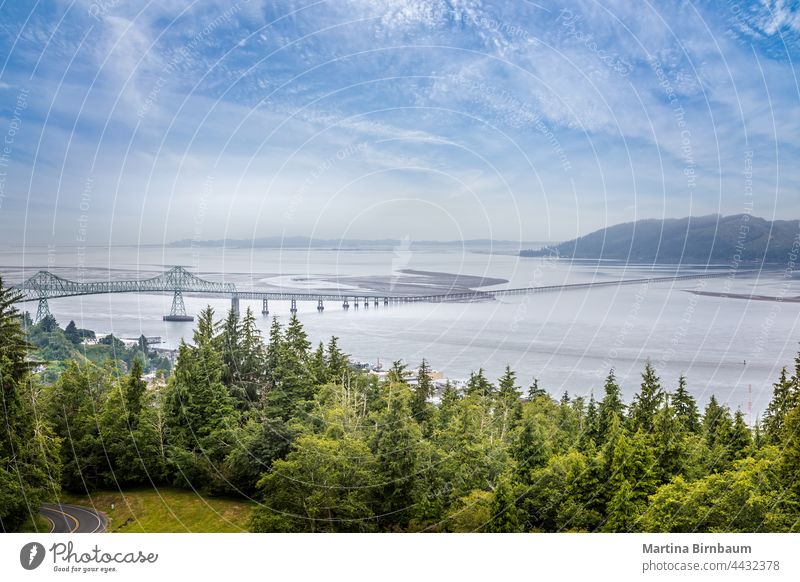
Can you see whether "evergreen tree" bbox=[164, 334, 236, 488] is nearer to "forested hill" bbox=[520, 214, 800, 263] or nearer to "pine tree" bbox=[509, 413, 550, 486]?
"pine tree" bbox=[509, 413, 550, 486]

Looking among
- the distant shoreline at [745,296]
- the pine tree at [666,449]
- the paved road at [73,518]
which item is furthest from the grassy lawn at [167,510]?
the distant shoreline at [745,296]

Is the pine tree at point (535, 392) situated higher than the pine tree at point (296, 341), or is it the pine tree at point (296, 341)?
the pine tree at point (296, 341)

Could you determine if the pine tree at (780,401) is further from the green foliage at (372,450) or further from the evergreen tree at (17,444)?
the evergreen tree at (17,444)

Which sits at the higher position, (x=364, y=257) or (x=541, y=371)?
(x=364, y=257)

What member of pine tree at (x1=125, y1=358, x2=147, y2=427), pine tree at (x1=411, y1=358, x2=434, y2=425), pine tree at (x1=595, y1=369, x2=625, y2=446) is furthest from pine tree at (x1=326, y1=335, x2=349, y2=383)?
pine tree at (x1=595, y1=369, x2=625, y2=446)
